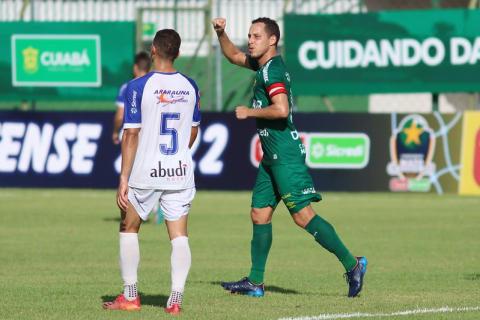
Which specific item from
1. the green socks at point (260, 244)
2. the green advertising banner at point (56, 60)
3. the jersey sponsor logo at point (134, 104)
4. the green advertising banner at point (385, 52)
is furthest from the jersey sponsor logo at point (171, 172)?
the green advertising banner at point (56, 60)

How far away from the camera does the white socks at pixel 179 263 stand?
6.89 m

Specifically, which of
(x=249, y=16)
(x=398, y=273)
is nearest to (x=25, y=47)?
(x=249, y=16)

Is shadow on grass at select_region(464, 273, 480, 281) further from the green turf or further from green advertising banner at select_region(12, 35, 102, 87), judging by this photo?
green advertising banner at select_region(12, 35, 102, 87)

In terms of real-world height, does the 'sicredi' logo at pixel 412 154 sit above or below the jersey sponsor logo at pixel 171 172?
below

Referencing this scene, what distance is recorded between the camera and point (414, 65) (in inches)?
760

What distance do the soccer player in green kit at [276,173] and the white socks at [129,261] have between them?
1234 millimetres

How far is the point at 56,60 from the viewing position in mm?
19734

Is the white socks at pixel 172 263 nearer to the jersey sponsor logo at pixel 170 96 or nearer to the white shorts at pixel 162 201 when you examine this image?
the white shorts at pixel 162 201

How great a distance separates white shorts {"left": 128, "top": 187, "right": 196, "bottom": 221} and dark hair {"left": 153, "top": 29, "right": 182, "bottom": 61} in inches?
37.9

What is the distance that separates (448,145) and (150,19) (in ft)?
24.0

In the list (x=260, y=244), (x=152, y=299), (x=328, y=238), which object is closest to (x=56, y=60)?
(x=260, y=244)

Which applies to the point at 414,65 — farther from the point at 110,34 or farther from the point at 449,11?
the point at 110,34

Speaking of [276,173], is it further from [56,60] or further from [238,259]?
[56,60]

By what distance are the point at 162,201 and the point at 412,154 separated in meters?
11.8
